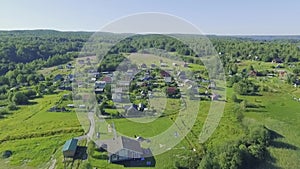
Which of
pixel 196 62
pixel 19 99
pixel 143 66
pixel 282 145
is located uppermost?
pixel 143 66

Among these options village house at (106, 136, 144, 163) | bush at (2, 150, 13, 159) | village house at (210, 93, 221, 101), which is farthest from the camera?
village house at (210, 93, 221, 101)

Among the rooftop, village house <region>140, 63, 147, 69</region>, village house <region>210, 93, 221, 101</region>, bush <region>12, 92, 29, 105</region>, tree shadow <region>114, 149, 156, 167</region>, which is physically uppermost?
village house <region>140, 63, 147, 69</region>

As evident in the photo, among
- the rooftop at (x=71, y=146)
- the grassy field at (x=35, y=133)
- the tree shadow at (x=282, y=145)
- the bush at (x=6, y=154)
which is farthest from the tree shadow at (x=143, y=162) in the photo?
the tree shadow at (x=282, y=145)

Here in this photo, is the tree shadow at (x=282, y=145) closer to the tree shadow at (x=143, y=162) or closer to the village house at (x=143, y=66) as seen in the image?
the tree shadow at (x=143, y=162)

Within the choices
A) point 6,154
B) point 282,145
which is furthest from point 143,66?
point 6,154

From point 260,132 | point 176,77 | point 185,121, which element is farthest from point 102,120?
point 176,77

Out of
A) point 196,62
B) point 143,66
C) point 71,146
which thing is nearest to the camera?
point 71,146

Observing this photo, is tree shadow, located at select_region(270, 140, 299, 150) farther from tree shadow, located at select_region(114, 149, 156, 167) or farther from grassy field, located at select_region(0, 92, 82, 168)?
grassy field, located at select_region(0, 92, 82, 168)

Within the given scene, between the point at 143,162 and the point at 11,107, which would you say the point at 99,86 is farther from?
the point at 143,162

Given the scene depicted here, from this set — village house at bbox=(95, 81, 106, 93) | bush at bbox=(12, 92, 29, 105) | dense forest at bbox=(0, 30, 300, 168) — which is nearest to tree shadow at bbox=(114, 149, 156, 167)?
dense forest at bbox=(0, 30, 300, 168)

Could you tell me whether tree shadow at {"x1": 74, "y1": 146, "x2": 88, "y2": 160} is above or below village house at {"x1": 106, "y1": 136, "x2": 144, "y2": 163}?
below

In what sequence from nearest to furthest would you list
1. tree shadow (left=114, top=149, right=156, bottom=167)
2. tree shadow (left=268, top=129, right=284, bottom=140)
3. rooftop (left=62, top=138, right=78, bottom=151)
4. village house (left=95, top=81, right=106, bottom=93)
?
1. tree shadow (left=114, top=149, right=156, bottom=167)
2. rooftop (left=62, top=138, right=78, bottom=151)
3. tree shadow (left=268, top=129, right=284, bottom=140)
4. village house (left=95, top=81, right=106, bottom=93)
